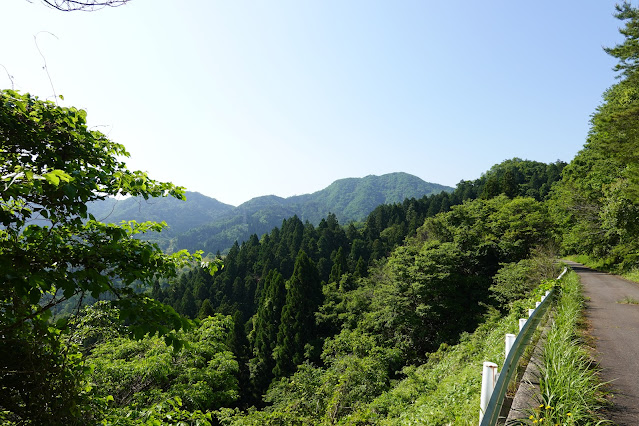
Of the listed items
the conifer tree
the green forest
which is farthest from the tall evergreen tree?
the conifer tree

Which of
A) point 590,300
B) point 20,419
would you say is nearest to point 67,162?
point 20,419

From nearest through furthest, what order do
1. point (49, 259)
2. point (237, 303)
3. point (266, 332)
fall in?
point (49, 259)
point (266, 332)
point (237, 303)

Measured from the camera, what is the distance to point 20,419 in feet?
8.28

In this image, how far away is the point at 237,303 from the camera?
4450 cm

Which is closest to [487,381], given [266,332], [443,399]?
[443,399]

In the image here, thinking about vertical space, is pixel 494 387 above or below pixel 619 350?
above

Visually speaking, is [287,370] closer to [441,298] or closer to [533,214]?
[441,298]

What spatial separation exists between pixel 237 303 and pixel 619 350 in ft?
144

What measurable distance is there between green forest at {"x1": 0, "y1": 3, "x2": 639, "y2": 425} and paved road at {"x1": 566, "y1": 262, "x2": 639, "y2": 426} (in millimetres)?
1367

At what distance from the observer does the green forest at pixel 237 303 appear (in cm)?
232

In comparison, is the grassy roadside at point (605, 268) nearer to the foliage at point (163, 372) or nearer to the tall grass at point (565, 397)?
the tall grass at point (565, 397)

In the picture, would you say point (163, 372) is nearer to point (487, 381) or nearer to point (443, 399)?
point (443, 399)

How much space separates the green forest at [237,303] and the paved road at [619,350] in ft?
Answer: 4.49

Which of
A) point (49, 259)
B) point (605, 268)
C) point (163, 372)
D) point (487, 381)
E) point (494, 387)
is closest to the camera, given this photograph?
point (49, 259)
